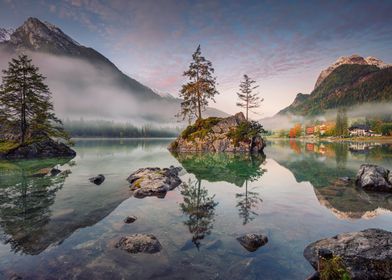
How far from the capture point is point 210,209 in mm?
12250

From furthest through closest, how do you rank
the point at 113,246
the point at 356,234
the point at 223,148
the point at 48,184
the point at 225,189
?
the point at 223,148 < the point at 48,184 < the point at 225,189 < the point at 113,246 < the point at 356,234

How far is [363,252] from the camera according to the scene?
6.47 meters

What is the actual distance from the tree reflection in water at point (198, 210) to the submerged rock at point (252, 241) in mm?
1528

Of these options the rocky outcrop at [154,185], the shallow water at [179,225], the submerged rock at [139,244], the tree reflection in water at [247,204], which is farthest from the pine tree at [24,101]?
the submerged rock at [139,244]

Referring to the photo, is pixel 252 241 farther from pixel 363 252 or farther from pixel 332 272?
pixel 363 252

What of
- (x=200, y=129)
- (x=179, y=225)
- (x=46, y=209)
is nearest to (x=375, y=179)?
(x=179, y=225)

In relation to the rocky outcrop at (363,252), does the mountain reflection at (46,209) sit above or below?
below

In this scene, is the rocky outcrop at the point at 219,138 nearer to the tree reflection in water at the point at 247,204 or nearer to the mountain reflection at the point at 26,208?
the mountain reflection at the point at 26,208

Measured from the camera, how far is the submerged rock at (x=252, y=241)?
7877 mm

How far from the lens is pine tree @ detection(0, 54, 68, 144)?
4162 cm

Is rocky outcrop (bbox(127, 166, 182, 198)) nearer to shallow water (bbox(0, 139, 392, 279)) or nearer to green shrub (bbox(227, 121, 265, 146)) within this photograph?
shallow water (bbox(0, 139, 392, 279))

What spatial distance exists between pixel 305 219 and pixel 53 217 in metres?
12.3

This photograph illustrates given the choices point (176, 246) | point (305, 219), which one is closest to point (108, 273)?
point (176, 246)

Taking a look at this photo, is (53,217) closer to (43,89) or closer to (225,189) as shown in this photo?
(225,189)
